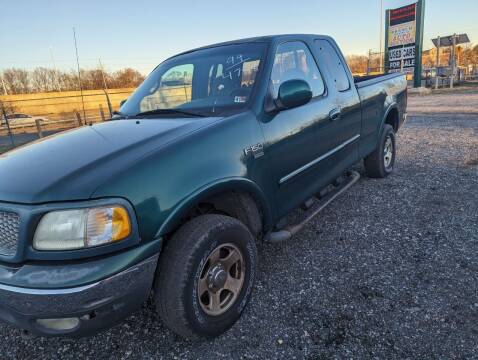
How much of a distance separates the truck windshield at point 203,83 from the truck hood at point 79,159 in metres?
0.33

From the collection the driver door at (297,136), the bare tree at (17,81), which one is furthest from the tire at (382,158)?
the bare tree at (17,81)

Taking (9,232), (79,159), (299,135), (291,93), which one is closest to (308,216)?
(299,135)

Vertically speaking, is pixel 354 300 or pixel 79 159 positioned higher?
pixel 79 159

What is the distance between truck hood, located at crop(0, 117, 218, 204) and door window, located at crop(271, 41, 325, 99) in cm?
84

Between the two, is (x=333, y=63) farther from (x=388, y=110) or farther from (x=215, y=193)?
(x=215, y=193)

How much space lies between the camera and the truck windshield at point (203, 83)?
9.11 feet

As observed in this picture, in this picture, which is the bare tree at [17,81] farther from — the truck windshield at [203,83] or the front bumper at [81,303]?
the front bumper at [81,303]

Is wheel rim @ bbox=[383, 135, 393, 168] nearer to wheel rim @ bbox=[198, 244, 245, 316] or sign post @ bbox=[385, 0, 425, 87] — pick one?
wheel rim @ bbox=[198, 244, 245, 316]

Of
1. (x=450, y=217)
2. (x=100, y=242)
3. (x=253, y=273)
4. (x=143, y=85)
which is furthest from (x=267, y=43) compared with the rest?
(x=450, y=217)

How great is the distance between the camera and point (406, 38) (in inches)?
821

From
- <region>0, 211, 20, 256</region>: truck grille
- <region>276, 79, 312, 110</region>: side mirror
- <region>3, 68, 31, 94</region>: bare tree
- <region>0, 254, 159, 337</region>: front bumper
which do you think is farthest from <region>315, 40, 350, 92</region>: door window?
<region>3, 68, 31, 94</region>: bare tree

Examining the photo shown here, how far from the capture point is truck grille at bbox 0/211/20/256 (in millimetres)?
1749

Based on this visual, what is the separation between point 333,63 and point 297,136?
Answer: 1.43m

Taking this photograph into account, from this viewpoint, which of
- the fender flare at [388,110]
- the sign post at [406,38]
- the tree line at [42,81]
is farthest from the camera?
the tree line at [42,81]
